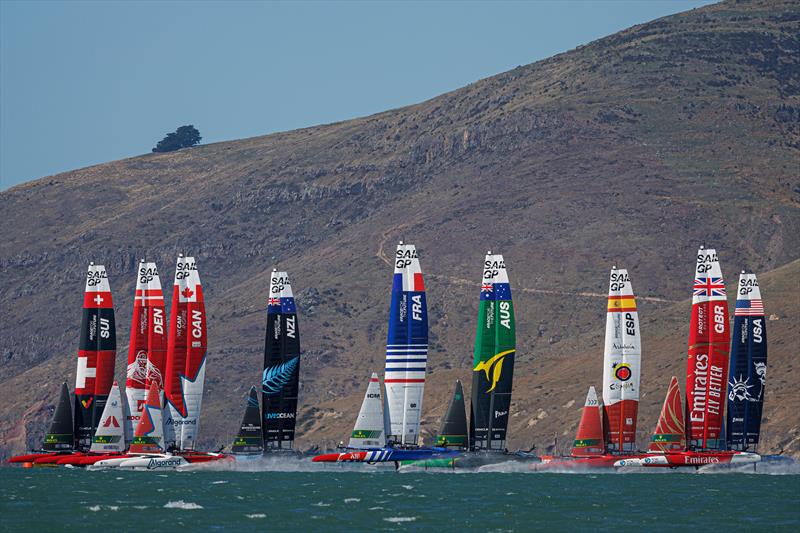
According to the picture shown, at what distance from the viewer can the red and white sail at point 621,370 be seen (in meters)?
84.4

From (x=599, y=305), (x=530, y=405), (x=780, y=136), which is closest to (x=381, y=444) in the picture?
(x=530, y=405)

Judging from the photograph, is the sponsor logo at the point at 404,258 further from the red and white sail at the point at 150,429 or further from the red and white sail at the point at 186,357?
the red and white sail at the point at 150,429

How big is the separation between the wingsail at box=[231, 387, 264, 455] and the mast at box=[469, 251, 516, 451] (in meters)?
11.3

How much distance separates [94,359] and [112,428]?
19.8 feet

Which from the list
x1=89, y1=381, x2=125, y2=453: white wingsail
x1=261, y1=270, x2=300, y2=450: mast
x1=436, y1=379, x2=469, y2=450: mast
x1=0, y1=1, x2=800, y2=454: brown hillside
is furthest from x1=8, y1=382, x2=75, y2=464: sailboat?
x1=0, y1=1, x2=800, y2=454: brown hillside

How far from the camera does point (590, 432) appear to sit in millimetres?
84188

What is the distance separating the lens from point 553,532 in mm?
52531

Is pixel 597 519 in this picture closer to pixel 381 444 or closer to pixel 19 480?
pixel 381 444

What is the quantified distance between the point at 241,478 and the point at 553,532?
110ft

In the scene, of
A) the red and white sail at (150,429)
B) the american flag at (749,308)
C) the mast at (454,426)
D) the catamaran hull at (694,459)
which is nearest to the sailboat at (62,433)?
the red and white sail at (150,429)

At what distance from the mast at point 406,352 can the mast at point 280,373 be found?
6626 millimetres

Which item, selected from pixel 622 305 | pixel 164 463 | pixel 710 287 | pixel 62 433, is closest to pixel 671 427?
pixel 622 305

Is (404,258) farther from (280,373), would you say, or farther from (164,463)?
(164,463)

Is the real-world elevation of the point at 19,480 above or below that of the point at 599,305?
below
